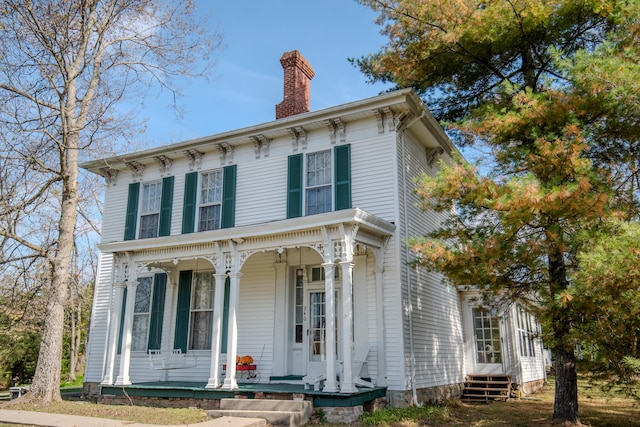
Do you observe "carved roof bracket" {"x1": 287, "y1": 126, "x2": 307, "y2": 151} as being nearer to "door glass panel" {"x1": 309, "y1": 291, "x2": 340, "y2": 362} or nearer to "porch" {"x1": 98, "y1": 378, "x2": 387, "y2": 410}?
"door glass panel" {"x1": 309, "y1": 291, "x2": 340, "y2": 362}

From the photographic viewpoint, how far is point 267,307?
472 inches

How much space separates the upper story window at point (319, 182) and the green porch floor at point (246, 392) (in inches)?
156

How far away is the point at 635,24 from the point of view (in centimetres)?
792

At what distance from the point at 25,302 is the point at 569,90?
14.0m

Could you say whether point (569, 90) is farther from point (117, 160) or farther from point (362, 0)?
point (117, 160)

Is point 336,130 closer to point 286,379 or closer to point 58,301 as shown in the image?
point 286,379

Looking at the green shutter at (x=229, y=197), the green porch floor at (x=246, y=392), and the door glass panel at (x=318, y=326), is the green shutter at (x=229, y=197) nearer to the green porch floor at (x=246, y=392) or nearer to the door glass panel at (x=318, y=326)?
the door glass panel at (x=318, y=326)

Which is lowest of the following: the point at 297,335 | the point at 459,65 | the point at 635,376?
the point at 635,376

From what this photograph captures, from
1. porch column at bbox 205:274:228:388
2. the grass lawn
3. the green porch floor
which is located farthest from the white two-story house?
the grass lawn

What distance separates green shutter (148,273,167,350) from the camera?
42.4 ft

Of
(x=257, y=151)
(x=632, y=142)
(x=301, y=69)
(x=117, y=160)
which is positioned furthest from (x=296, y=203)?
(x=632, y=142)

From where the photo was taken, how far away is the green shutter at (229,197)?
12.9 metres

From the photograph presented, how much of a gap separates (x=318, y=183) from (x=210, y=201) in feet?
10.6

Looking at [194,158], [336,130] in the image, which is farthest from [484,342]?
[194,158]
